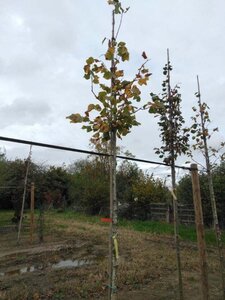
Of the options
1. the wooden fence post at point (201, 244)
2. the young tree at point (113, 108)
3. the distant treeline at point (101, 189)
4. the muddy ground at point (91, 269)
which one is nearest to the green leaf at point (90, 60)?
the young tree at point (113, 108)

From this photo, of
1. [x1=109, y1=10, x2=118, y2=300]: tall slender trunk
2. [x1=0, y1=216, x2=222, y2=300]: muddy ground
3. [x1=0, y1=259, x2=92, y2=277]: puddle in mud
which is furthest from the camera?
[x1=0, y1=259, x2=92, y2=277]: puddle in mud

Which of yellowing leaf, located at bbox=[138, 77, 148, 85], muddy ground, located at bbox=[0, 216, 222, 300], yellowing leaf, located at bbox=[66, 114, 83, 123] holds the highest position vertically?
yellowing leaf, located at bbox=[138, 77, 148, 85]

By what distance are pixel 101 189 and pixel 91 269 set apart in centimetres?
1403

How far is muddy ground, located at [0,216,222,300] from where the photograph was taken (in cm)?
540

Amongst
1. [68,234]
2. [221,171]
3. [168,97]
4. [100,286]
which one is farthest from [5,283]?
[221,171]

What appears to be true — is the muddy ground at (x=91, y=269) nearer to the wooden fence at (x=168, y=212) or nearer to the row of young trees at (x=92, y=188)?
the row of young trees at (x=92, y=188)

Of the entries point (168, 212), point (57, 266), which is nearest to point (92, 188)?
point (168, 212)

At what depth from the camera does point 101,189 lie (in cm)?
2086

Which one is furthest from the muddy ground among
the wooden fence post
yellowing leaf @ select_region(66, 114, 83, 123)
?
yellowing leaf @ select_region(66, 114, 83, 123)

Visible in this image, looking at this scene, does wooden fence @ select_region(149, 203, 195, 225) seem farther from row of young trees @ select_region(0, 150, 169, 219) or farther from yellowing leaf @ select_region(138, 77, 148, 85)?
yellowing leaf @ select_region(138, 77, 148, 85)

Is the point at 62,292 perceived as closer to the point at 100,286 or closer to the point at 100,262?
the point at 100,286

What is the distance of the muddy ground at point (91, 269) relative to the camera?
540 centimetres

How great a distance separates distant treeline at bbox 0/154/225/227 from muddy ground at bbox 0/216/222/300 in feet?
12.7

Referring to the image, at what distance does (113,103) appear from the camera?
2.69 metres
